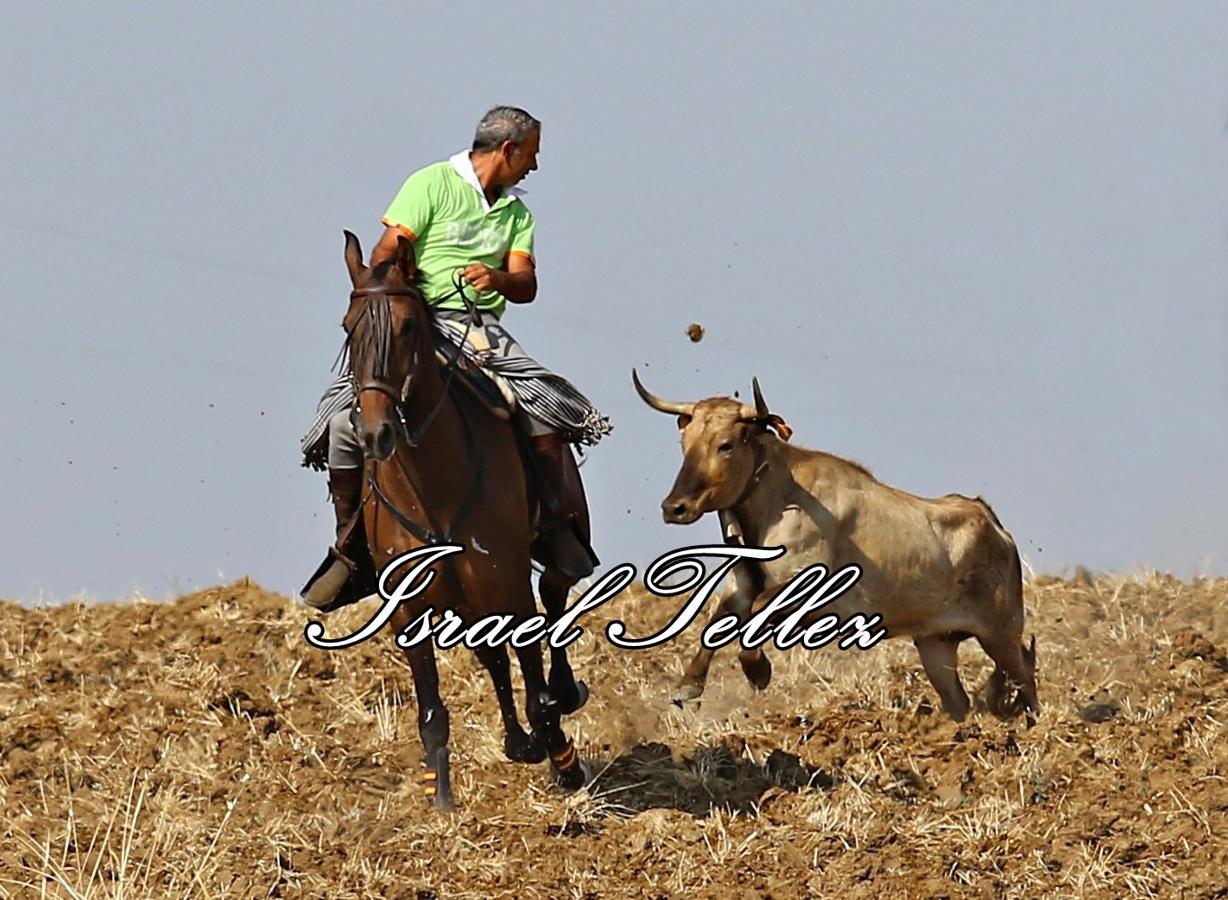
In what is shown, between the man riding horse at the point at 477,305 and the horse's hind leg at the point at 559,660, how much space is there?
0.49 metres

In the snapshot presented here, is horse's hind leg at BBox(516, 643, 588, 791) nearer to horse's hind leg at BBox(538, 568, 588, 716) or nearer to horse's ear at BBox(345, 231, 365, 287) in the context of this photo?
horse's hind leg at BBox(538, 568, 588, 716)

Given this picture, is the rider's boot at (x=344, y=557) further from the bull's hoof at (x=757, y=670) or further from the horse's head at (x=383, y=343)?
the bull's hoof at (x=757, y=670)

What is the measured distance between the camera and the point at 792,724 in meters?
11.5

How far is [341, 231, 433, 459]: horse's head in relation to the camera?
9.16 meters

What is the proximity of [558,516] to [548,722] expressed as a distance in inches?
37.8

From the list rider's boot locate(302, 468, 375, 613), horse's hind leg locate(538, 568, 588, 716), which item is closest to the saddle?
rider's boot locate(302, 468, 375, 613)

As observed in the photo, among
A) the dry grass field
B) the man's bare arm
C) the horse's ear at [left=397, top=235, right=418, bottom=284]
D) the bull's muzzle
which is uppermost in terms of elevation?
the horse's ear at [left=397, top=235, right=418, bottom=284]

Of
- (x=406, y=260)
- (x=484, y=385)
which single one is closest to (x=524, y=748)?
(x=484, y=385)

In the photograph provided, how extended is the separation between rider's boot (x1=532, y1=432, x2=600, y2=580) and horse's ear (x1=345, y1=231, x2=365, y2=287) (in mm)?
1295

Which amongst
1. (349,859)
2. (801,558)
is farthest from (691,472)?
(349,859)

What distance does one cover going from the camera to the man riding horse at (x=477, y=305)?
10.2 metres

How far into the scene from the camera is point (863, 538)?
1238 cm

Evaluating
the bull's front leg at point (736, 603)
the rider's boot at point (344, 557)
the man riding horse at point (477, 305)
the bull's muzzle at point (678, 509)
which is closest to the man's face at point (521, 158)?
the man riding horse at point (477, 305)

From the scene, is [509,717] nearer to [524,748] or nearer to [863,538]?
[524,748]
